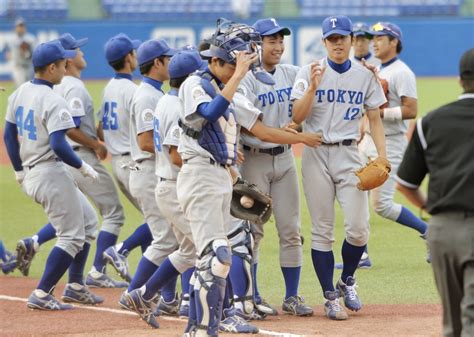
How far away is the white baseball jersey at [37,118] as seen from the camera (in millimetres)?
7609

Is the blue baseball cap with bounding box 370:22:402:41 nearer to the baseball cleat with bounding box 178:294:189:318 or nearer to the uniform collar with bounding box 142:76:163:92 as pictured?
the uniform collar with bounding box 142:76:163:92

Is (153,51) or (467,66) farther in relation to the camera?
(153,51)

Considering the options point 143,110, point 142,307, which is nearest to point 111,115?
point 143,110

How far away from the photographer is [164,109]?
7117 mm

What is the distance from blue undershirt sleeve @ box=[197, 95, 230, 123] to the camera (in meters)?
6.03

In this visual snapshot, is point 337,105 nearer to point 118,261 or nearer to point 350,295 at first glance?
point 350,295

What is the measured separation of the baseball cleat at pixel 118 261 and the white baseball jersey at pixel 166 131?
1.75 m

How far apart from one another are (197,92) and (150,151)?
1.77m

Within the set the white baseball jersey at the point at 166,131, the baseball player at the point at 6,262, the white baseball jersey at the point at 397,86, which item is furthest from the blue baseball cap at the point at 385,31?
the baseball player at the point at 6,262

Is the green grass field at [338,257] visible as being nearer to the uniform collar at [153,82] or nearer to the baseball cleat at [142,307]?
the baseball cleat at [142,307]

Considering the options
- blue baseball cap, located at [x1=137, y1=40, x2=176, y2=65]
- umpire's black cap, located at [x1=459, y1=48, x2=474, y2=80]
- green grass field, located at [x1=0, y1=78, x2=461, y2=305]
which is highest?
umpire's black cap, located at [x1=459, y1=48, x2=474, y2=80]

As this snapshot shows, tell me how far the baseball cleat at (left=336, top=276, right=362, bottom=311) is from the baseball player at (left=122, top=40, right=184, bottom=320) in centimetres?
128

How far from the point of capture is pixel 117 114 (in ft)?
28.9

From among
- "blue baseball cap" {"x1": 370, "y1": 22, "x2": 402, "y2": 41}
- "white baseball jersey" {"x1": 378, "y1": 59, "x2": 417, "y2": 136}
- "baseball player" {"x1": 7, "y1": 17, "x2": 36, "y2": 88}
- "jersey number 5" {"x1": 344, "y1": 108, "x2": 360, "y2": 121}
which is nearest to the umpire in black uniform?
"jersey number 5" {"x1": 344, "y1": 108, "x2": 360, "y2": 121}
